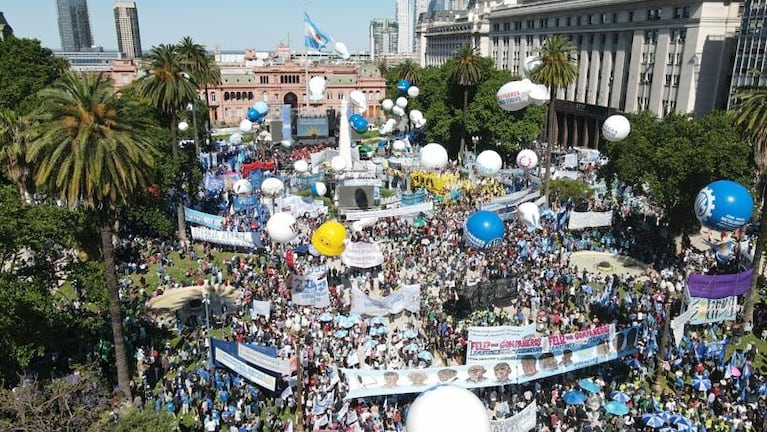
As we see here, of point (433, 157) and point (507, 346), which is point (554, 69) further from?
point (507, 346)

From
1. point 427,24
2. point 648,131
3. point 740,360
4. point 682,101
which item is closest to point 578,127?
point 682,101

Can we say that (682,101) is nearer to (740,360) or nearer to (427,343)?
(740,360)

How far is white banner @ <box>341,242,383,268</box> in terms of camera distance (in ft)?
106

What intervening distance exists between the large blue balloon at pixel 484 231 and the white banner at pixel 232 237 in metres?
15.0

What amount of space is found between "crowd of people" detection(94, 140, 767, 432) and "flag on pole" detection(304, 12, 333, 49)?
135ft

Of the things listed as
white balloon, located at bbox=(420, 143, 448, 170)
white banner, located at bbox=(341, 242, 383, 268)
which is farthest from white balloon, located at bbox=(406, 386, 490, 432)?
white balloon, located at bbox=(420, 143, 448, 170)

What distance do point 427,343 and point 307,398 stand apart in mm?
6430

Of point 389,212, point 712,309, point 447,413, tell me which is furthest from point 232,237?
point 447,413

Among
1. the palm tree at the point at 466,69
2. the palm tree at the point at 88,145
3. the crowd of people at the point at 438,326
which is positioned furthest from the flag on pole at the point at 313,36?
the palm tree at the point at 88,145

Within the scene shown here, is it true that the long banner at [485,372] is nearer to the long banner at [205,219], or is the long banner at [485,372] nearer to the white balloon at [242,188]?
the long banner at [205,219]

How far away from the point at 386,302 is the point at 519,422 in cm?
995

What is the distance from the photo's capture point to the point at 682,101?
2274 inches

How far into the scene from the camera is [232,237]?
36562 millimetres

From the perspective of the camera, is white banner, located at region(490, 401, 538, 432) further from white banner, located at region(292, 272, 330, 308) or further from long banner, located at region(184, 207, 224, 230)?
long banner, located at region(184, 207, 224, 230)
